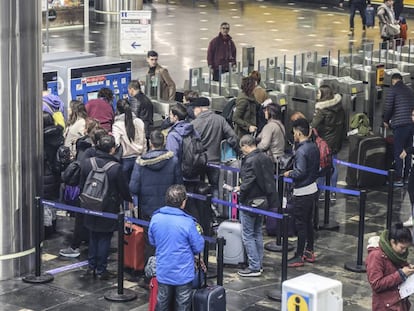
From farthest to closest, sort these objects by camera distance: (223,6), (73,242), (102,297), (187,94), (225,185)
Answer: (223,6) → (187,94) → (225,185) → (73,242) → (102,297)

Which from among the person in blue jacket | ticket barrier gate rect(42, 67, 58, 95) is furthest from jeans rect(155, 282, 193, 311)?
ticket barrier gate rect(42, 67, 58, 95)

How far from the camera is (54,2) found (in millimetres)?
32875

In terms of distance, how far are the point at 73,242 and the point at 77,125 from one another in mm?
1557

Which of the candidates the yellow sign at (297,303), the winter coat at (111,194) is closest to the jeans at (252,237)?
the winter coat at (111,194)

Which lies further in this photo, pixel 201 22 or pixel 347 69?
pixel 201 22

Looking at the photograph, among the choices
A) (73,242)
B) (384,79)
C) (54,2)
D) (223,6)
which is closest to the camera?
(73,242)

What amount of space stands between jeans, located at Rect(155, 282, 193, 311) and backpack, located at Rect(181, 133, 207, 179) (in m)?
3.05

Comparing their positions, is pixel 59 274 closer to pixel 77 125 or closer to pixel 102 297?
pixel 102 297

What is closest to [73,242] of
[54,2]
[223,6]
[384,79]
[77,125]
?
[77,125]

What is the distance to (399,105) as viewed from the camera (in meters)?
16.0

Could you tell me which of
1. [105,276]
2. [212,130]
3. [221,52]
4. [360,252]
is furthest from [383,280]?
[221,52]

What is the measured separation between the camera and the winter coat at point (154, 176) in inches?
462

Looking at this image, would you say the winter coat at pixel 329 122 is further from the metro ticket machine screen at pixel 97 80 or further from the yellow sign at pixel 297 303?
the yellow sign at pixel 297 303

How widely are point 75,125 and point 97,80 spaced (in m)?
3.38
